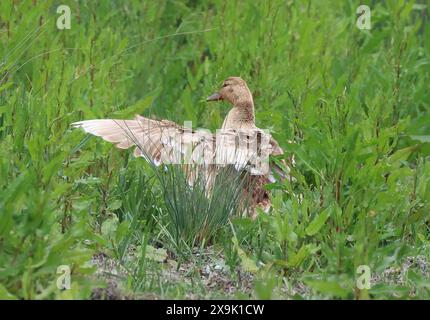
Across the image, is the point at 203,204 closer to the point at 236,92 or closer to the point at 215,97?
the point at 236,92

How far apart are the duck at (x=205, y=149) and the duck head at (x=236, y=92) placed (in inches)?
30.9

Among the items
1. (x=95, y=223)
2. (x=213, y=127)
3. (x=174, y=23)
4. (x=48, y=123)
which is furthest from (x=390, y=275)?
(x=174, y=23)

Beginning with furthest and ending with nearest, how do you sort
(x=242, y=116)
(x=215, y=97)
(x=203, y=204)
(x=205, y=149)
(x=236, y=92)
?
(x=215, y=97)
(x=236, y=92)
(x=242, y=116)
(x=205, y=149)
(x=203, y=204)

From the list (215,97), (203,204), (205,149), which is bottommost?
(203,204)

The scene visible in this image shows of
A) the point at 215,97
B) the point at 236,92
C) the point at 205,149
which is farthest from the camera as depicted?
the point at 215,97

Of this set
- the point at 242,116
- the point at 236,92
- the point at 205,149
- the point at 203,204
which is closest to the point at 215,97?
the point at 236,92

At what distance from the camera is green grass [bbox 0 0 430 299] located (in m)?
5.15

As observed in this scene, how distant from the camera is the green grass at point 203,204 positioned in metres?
5.15

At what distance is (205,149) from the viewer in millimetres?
6637

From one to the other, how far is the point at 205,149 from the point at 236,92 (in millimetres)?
1381

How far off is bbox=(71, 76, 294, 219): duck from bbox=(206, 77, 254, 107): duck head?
0.78m

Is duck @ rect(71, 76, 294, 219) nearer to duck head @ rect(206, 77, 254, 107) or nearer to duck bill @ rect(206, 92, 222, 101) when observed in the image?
duck head @ rect(206, 77, 254, 107)

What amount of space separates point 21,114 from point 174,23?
12.7 feet

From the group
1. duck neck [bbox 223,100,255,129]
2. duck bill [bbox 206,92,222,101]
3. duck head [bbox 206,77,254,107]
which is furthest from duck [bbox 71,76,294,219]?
duck bill [bbox 206,92,222,101]
